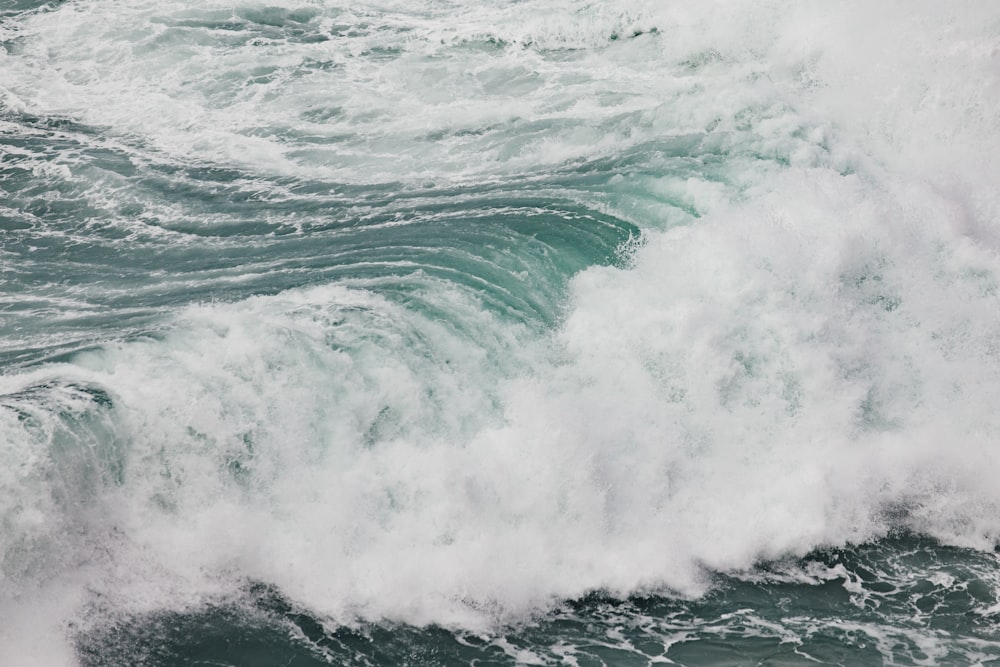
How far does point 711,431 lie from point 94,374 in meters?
7.32

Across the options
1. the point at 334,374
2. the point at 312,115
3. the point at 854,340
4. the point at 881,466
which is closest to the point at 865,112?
the point at 854,340

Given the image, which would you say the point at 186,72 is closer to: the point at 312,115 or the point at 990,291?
the point at 312,115

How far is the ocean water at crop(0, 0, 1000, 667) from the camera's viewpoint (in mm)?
10641

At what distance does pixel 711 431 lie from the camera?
41.6ft

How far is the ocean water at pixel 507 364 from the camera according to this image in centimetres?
1064

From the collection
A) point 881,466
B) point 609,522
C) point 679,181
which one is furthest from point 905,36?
point 609,522

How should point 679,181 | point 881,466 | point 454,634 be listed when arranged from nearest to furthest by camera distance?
point 454,634 < point 881,466 < point 679,181

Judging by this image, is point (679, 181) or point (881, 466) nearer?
point (881, 466)

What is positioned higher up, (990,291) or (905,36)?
(905,36)

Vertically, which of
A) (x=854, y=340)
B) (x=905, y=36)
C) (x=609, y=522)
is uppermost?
(x=905, y=36)

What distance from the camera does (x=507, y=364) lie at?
1291 cm

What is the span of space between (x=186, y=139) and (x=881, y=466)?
12364 mm

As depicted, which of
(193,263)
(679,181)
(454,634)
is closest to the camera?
(454,634)

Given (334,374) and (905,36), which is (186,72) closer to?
(334,374)
